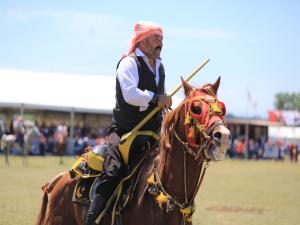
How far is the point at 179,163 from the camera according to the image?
19.0 feet

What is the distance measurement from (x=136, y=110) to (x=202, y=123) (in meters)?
1.00

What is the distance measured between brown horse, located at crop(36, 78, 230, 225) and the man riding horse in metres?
0.25

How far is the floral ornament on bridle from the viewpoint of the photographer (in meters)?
5.34

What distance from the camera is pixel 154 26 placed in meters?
6.29

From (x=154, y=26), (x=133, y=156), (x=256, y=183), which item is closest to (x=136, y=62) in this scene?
(x=154, y=26)

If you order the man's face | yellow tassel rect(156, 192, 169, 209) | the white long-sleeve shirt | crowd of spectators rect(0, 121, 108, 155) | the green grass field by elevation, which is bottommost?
crowd of spectators rect(0, 121, 108, 155)

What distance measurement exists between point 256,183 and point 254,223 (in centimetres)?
1223

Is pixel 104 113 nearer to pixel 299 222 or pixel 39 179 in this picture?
pixel 39 179

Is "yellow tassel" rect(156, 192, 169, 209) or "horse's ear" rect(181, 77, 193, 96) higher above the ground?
"horse's ear" rect(181, 77, 193, 96)

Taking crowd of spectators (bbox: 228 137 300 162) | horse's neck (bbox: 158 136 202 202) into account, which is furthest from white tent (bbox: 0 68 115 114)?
horse's neck (bbox: 158 136 202 202)

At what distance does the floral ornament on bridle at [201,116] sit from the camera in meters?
5.34

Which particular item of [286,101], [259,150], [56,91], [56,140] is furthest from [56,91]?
[286,101]

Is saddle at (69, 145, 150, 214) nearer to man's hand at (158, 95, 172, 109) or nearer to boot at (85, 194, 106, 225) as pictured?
boot at (85, 194, 106, 225)

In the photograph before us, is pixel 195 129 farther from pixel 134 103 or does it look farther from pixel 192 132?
pixel 134 103
